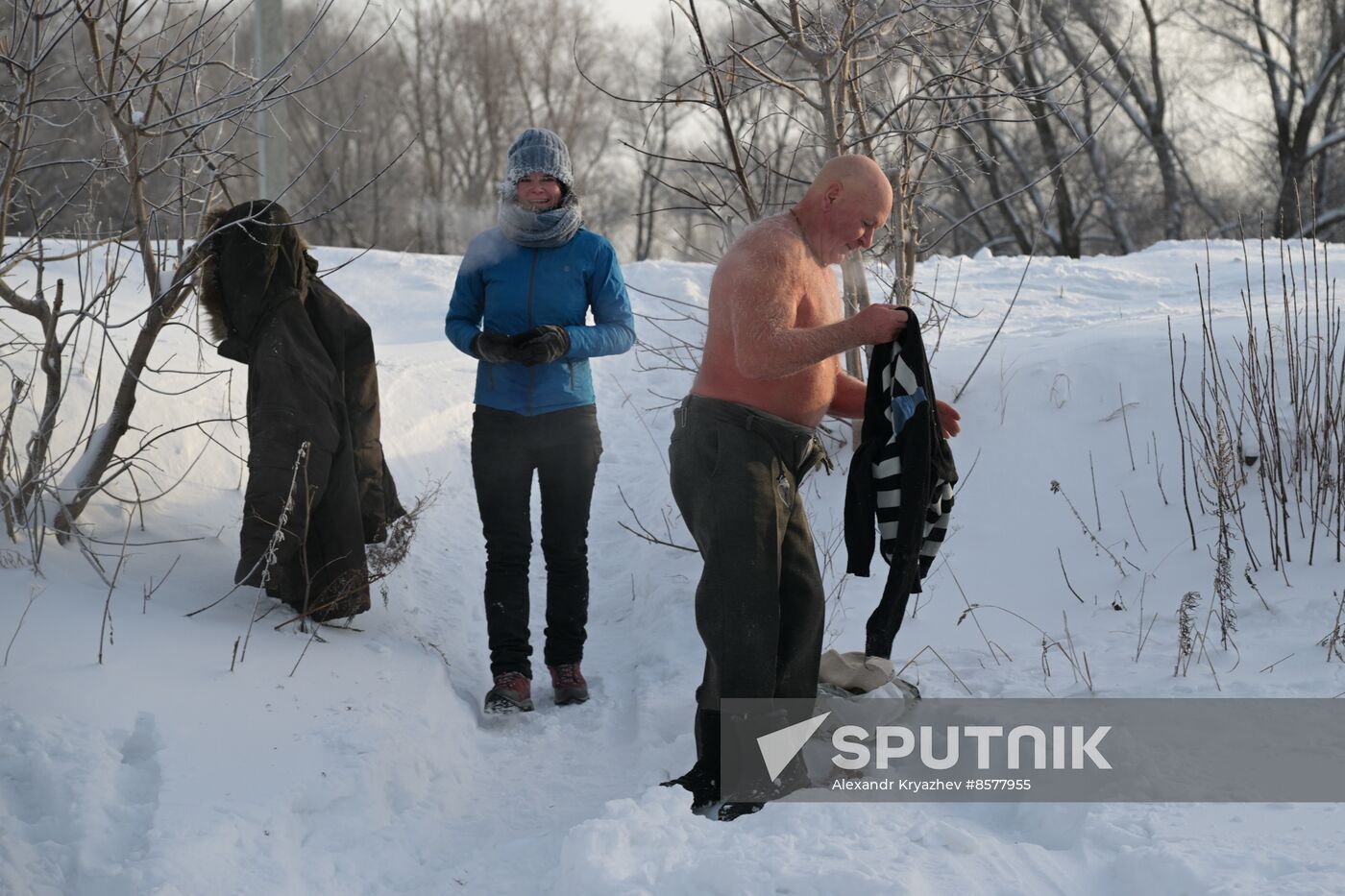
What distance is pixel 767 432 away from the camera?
3.29 metres

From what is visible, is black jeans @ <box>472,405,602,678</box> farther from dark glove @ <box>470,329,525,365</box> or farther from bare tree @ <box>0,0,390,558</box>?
bare tree @ <box>0,0,390,558</box>

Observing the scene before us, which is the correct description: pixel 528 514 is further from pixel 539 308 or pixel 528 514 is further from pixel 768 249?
pixel 768 249

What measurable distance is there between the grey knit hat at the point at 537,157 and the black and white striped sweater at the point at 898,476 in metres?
1.45

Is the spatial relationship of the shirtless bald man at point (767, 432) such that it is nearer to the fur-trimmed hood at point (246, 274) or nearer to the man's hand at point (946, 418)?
the man's hand at point (946, 418)

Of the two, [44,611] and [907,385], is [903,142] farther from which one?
[44,611]

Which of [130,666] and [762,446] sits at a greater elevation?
[762,446]

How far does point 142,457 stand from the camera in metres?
4.80

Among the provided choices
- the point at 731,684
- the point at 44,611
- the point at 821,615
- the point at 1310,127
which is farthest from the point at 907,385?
the point at 1310,127

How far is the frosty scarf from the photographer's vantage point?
4145 mm

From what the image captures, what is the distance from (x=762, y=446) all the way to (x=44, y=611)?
2.29 meters

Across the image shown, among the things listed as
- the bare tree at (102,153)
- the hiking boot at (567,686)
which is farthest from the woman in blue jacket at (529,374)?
the bare tree at (102,153)

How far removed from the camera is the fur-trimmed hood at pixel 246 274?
411 cm

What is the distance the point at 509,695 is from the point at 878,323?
79.1 inches

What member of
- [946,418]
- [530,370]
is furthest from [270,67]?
[946,418]
